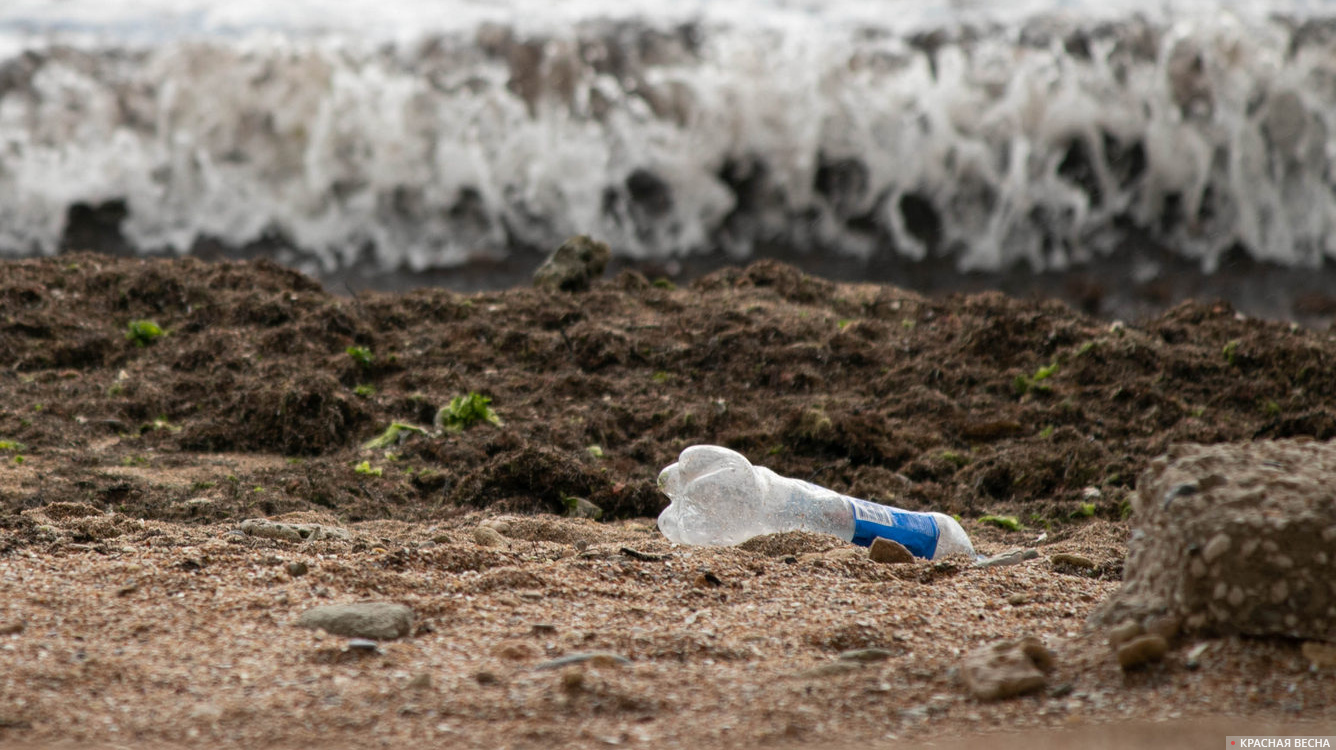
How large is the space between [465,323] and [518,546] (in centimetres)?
397

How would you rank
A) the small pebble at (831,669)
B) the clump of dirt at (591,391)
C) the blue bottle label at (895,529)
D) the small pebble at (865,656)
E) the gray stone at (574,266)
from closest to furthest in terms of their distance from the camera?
the small pebble at (831,669), the small pebble at (865,656), the blue bottle label at (895,529), the clump of dirt at (591,391), the gray stone at (574,266)

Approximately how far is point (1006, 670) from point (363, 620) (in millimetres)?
1437

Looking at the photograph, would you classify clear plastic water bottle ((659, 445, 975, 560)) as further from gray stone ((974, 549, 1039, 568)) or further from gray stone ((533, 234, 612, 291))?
Answer: gray stone ((533, 234, 612, 291))

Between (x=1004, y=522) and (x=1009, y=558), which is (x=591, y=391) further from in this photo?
(x=1009, y=558)

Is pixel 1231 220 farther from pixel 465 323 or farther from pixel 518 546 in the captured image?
pixel 518 546

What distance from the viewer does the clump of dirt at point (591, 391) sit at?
509 cm

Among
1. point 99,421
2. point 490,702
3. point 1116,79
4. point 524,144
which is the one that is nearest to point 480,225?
point 524,144

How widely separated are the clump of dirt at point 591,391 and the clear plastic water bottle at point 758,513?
693 mm

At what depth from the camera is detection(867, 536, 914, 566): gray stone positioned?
3.63 metres

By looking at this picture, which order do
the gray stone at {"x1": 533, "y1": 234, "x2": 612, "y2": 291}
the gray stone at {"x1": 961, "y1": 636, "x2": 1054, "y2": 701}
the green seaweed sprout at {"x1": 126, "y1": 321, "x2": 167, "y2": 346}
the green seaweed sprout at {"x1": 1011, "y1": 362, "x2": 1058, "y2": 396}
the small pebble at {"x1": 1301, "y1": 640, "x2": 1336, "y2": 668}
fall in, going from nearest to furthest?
the small pebble at {"x1": 1301, "y1": 640, "x2": 1336, "y2": 668} → the gray stone at {"x1": 961, "y1": 636, "x2": 1054, "y2": 701} → the green seaweed sprout at {"x1": 1011, "y1": 362, "x2": 1058, "y2": 396} → the green seaweed sprout at {"x1": 126, "y1": 321, "x2": 167, "y2": 346} → the gray stone at {"x1": 533, "y1": 234, "x2": 612, "y2": 291}

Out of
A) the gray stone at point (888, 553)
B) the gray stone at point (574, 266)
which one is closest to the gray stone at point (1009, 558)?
the gray stone at point (888, 553)

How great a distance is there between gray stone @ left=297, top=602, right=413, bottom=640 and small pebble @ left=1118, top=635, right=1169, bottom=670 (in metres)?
1.57

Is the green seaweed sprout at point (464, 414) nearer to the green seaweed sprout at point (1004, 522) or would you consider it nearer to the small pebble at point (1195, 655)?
the green seaweed sprout at point (1004, 522)

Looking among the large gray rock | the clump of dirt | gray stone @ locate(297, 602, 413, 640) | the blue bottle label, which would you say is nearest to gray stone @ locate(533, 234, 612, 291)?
the clump of dirt
